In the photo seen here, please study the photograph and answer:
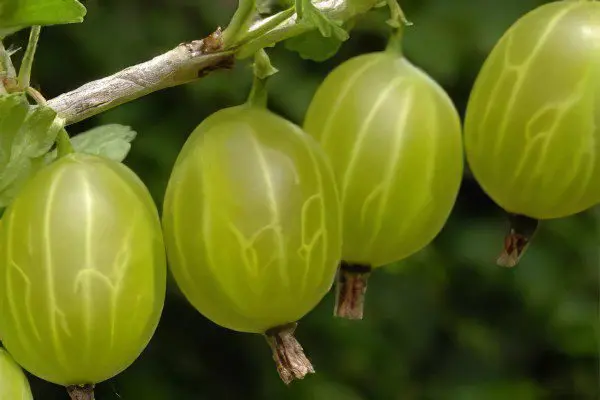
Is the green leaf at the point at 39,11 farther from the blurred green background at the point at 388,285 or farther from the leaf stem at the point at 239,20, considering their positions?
the blurred green background at the point at 388,285

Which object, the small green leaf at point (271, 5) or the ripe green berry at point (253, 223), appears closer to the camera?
the ripe green berry at point (253, 223)

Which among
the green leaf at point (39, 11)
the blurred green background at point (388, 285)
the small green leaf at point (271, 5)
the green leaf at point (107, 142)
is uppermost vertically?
the green leaf at point (39, 11)

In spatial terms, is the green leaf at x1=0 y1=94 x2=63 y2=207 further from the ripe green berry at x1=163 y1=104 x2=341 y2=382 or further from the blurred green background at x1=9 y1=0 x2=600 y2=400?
the blurred green background at x1=9 y1=0 x2=600 y2=400

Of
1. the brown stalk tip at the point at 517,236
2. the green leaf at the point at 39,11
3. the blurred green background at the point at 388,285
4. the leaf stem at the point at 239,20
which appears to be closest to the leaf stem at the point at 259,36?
the leaf stem at the point at 239,20

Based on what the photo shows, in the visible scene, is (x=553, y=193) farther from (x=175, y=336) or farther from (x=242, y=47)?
(x=175, y=336)

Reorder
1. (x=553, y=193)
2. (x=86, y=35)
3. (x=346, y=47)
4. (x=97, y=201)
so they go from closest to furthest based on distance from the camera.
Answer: (x=97, y=201), (x=553, y=193), (x=86, y=35), (x=346, y=47)

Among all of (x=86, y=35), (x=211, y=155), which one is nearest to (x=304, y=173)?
(x=211, y=155)
